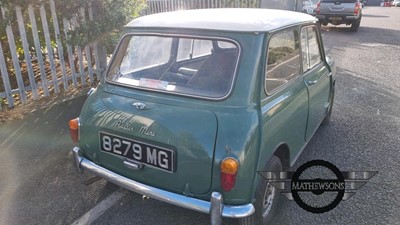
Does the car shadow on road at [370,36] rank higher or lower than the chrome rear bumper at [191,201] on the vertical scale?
lower

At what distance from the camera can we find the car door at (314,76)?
3.16 metres

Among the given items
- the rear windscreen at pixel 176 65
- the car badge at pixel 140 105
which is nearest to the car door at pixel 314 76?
the rear windscreen at pixel 176 65

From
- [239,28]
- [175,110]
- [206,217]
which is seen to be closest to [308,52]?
[239,28]

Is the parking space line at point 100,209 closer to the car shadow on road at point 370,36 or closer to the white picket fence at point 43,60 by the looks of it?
the white picket fence at point 43,60

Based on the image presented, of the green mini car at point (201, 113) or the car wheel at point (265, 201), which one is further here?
the car wheel at point (265, 201)

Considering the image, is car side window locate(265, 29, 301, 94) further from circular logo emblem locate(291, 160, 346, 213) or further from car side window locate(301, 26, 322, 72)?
circular logo emblem locate(291, 160, 346, 213)

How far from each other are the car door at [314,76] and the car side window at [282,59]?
0.63 ft

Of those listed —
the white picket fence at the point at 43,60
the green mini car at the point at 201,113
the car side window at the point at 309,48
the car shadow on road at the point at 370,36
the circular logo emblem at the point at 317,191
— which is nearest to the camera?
the green mini car at the point at 201,113

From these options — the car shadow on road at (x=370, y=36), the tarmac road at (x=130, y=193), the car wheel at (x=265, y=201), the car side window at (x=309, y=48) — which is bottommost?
the car shadow on road at (x=370, y=36)

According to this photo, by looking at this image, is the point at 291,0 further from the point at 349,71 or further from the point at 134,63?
the point at 134,63

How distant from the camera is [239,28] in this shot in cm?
234

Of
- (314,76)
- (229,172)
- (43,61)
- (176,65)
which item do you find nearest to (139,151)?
(229,172)

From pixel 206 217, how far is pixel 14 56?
3.76 m

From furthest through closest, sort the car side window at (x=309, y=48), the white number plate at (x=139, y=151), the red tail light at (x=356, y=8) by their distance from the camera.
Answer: the red tail light at (x=356, y=8)
the car side window at (x=309, y=48)
the white number plate at (x=139, y=151)
